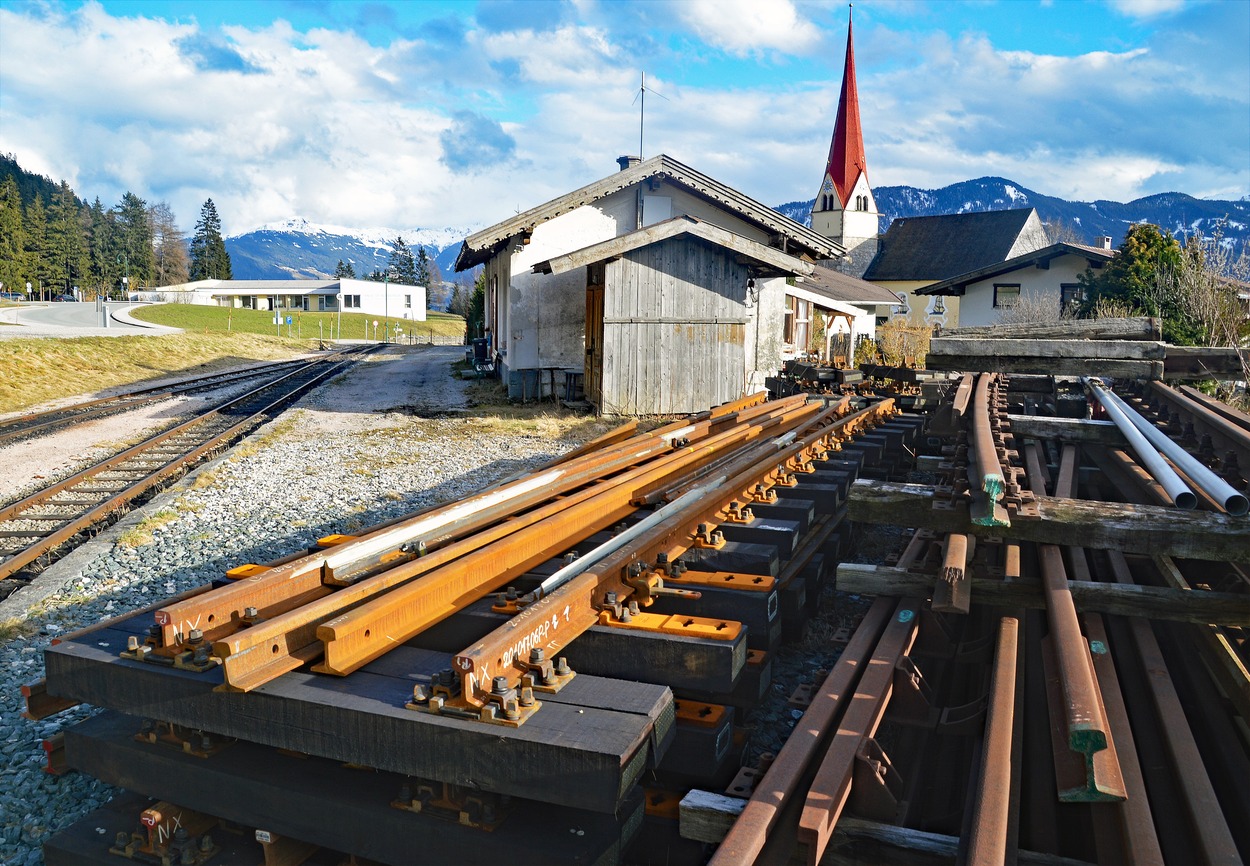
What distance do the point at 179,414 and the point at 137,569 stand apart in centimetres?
1133

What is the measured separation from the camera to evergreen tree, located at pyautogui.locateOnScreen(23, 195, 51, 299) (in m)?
86.0

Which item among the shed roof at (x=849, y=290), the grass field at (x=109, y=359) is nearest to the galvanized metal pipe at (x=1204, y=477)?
the grass field at (x=109, y=359)

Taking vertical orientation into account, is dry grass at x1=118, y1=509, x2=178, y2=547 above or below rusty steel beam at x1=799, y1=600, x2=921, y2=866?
below

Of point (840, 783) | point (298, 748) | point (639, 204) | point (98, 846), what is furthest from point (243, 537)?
point (639, 204)

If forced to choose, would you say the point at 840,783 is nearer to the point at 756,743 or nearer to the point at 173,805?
the point at 756,743

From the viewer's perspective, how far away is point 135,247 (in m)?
107

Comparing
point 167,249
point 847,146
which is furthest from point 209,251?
point 847,146

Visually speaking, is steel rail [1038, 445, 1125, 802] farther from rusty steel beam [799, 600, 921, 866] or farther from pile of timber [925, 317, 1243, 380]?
pile of timber [925, 317, 1243, 380]

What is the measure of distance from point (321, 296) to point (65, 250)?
25984 mm

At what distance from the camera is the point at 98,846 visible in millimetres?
2939

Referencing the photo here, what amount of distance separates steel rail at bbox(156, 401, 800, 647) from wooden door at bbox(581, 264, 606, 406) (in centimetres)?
949

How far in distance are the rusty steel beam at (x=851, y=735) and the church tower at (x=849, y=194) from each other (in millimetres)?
63874

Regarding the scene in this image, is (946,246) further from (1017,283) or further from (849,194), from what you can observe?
(1017,283)

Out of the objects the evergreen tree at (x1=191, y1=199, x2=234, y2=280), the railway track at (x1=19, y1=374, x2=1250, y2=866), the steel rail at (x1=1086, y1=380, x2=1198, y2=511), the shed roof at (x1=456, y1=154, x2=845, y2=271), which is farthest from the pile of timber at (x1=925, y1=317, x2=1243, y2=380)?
the evergreen tree at (x1=191, y1=199, x2=234, y2=280)
